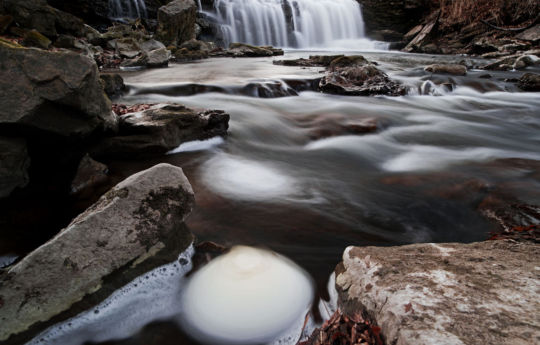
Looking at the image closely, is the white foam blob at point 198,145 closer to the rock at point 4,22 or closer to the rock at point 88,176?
the rock at point 88,176

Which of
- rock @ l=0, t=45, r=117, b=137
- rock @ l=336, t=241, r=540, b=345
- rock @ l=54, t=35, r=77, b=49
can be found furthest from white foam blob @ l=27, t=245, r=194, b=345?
rock @ l=54, t=35, r=77, b=49

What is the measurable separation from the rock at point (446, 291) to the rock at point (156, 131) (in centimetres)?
289

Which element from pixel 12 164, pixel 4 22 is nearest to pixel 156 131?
pixel 12 164

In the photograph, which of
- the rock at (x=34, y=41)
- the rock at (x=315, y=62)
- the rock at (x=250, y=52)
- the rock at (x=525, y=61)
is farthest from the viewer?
the rock at (x=250, y=52)

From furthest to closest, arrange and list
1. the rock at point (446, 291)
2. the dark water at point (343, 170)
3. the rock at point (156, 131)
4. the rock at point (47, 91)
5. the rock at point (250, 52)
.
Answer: the rock at point (250, 52) < the rock at point (156, 131) < the dark water at point (343, 170) < the rock at point (47, 91) < the rock at point (446, 291)

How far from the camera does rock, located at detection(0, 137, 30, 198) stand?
2471mm

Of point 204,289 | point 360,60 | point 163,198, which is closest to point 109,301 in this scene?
point 204,289

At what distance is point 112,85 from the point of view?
265 inches

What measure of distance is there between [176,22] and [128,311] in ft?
68.9

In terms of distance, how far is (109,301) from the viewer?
1.69 meters

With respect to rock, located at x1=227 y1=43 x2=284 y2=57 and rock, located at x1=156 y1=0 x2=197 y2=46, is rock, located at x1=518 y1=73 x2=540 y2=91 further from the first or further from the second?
rock, located at x1=156 y1=0 x2=197 y2=46

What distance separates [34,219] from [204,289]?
1.73m

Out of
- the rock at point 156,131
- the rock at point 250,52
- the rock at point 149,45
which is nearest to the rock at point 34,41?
the rock at point 149,45

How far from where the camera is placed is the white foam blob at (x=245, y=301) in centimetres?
163
